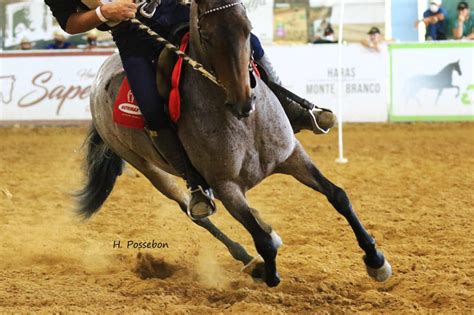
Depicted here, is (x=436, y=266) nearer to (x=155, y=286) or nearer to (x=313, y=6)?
(x=155, y=286)

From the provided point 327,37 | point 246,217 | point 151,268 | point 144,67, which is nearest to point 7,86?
point 327,37

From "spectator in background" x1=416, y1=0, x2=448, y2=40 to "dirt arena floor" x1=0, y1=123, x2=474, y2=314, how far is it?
15.1 feet

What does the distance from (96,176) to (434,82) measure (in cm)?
829

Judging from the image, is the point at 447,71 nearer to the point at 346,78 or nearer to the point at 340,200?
the point at 346,78

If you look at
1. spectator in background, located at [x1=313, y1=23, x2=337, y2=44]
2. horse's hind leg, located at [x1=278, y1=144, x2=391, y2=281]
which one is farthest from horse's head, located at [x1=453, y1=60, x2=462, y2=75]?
horse's hind leg, located at [x1=278, y1=144, x2=391, y2=281]

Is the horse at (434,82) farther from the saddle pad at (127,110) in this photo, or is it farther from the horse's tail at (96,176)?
the saddle pad at (127,110)

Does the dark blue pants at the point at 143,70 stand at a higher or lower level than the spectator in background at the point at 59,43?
higher

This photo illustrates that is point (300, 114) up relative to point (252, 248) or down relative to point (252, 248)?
up

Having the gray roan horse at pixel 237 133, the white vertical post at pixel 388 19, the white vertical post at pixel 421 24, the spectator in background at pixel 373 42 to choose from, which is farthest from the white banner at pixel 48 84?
the gray roan horse at pixel 237 133

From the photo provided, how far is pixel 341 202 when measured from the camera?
189 inches

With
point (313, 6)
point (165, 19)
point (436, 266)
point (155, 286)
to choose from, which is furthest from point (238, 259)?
point (313, 6)

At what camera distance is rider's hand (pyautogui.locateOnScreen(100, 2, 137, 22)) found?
450cm

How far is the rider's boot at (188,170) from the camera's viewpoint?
4.71 m

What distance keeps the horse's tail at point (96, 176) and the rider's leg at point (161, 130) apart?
1.62 metres
